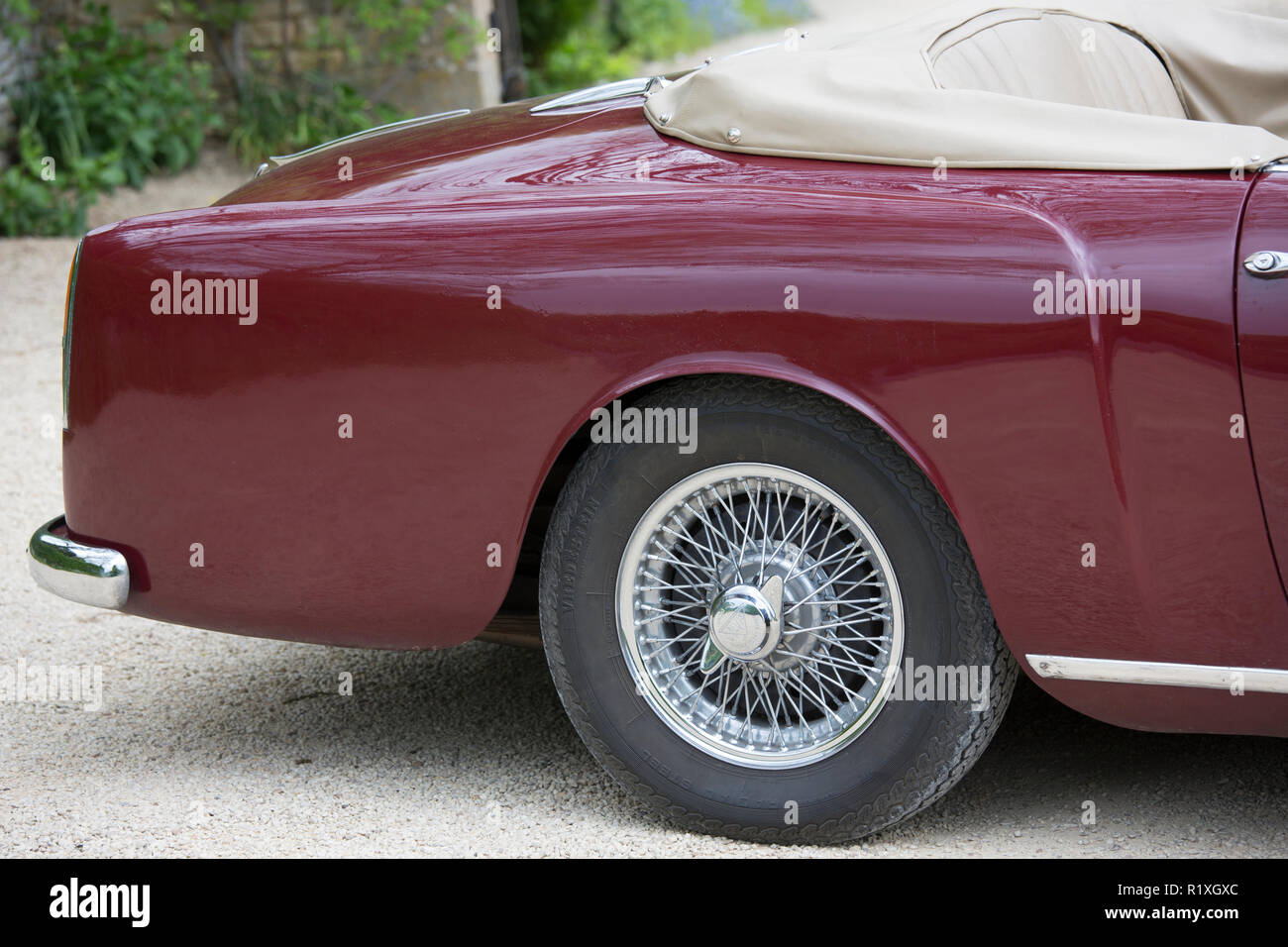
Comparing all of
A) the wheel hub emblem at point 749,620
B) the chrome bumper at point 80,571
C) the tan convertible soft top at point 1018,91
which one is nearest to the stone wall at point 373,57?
the tan convertible soft top at point 1018,91

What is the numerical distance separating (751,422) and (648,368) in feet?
0.64

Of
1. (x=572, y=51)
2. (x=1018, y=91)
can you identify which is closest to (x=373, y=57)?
(x=572, y=51)

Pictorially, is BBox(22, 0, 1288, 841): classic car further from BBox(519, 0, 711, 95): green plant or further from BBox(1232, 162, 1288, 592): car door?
BBox(519, 0, 711, 95): green plant

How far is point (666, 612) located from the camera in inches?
99.6

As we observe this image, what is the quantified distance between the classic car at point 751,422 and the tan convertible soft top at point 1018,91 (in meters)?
0.01

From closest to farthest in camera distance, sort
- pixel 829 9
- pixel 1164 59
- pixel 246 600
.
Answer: pixel 246 600 < pixel 1164 59 < pixel 829 9

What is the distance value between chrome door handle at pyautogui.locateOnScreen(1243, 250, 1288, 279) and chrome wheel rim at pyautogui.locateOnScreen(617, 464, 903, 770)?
715 millimetres

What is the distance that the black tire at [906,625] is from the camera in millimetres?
2342

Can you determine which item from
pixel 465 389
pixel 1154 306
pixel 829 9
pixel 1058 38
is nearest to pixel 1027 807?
pixel 1154 306

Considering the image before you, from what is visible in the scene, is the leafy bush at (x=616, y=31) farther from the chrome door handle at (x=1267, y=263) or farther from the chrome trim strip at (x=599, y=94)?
the chrome door handle at (x=1267, y=263)

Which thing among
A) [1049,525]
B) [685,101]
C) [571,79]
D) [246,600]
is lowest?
[246,600]

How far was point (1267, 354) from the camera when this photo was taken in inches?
82.4
